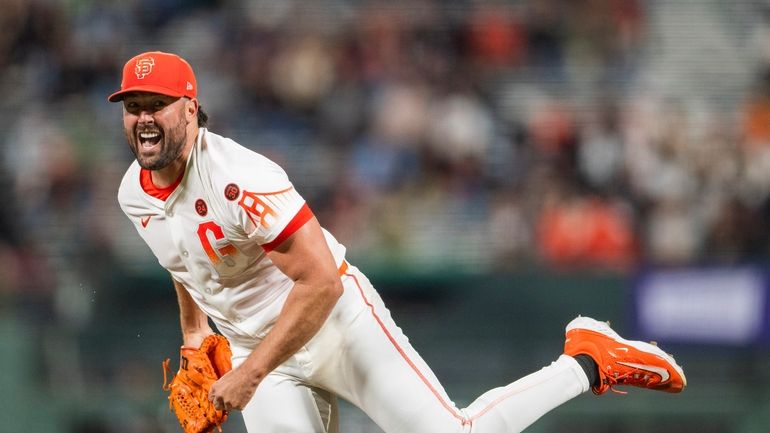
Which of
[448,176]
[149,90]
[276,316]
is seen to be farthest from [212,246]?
[448,176]

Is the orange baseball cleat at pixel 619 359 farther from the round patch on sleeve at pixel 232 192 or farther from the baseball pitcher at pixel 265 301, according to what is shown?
the round patch on sleeve at pixel 232 192

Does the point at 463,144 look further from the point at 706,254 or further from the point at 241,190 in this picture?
the point at 241,190

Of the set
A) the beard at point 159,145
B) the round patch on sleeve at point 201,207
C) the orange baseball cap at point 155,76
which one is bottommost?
the round patch on sleeve at point 201,207

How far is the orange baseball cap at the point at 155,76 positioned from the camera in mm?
4641

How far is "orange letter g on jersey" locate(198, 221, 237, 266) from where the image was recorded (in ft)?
15.9

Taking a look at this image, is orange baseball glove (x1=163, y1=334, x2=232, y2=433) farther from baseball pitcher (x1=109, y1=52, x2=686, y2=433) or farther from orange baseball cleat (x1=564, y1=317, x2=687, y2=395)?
orange baseball cleat (x1=564, y1=317, x2=687, y2=395)

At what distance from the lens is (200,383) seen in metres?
5.27

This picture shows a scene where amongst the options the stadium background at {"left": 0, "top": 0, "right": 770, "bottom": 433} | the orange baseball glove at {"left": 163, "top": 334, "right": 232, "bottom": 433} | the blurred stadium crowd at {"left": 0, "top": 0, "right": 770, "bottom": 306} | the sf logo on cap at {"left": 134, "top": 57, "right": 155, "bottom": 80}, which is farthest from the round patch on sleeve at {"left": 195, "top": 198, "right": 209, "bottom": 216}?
the blurred stadium crowd at {"left": 0, "top": 0, "right": 770, "bottom": 306}

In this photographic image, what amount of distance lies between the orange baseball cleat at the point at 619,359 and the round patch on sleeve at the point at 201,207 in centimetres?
179

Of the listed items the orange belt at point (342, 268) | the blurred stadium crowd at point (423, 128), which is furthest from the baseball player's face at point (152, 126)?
the blurred stadium crowd at point (423, 128)

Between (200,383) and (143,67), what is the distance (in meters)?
1.38

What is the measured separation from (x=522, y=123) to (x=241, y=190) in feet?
25.5

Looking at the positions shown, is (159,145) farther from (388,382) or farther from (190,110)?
(388,382)

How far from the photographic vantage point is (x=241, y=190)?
15.3 ft
